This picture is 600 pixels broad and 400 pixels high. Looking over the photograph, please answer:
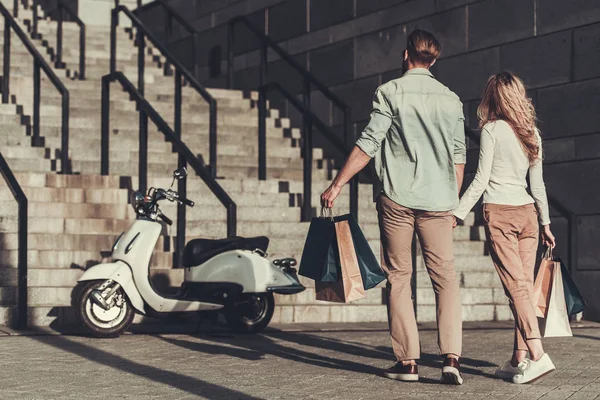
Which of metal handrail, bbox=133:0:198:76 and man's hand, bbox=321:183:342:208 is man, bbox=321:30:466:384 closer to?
man's hand, bbox=321:183:342:208

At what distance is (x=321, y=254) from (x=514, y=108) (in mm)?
1335

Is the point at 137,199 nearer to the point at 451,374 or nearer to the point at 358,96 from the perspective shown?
the point at 451,374

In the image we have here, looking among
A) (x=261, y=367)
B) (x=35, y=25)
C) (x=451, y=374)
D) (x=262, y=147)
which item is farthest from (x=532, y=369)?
(x=35, y=25)

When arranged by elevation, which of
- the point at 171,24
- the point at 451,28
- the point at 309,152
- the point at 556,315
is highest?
the point at 171,24

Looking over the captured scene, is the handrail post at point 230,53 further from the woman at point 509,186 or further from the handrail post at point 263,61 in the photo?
the woman at point 509,186

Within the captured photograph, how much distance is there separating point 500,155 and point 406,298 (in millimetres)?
969

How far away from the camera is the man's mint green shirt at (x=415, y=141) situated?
6.67 metres

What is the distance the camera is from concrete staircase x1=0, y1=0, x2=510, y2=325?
1022 centimetres

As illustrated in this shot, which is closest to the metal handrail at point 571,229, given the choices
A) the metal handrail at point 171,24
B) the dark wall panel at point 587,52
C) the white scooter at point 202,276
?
the dark wall panel at point 587,52

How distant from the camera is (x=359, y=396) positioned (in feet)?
20.1

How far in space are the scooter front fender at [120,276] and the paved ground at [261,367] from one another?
29 cm

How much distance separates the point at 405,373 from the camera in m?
6.68

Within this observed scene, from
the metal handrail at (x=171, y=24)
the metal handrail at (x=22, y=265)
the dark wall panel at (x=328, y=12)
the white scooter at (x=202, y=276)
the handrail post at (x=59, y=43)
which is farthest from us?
the handrail post at (x=59, y=43)

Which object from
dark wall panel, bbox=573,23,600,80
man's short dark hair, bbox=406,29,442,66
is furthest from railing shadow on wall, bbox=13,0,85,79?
man's short dark hair, bbox=406,29,442,66
